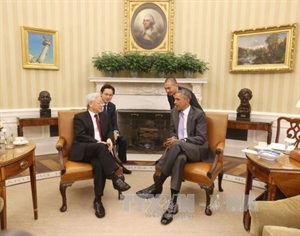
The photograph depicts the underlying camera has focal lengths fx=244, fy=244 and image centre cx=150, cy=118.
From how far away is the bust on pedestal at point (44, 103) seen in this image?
4.70 metres

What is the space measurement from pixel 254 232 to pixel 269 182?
59 centimetres

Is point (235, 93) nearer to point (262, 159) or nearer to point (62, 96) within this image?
point (262, 159)

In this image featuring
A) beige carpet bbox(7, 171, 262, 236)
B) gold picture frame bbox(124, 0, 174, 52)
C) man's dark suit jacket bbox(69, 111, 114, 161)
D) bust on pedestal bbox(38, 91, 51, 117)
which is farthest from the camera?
gold picture frame bbox(124, 0, 174, 52)

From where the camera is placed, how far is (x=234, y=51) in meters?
4.92

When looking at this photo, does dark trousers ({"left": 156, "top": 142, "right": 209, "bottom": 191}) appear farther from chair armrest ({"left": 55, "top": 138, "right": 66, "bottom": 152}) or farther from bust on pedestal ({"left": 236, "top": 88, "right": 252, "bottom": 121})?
bust on pedestal ({"left": 236, "top": 88, "right": 252, "bottom": 121})

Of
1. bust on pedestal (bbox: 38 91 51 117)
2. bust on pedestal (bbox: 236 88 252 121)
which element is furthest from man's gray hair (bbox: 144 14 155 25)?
bust on pedestal (bbox: 38 91 51 117)

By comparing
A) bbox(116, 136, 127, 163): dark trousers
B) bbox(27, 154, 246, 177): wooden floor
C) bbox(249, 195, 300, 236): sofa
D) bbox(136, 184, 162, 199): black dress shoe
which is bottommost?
bbox(27, 154, 246, 177): wooden floor

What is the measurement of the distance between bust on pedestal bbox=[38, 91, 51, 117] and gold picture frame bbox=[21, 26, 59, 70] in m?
0.62

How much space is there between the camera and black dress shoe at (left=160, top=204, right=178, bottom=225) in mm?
2596

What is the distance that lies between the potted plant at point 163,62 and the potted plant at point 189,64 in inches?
4.5

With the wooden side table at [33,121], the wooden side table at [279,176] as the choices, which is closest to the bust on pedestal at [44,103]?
the wooden side table at [33,121]

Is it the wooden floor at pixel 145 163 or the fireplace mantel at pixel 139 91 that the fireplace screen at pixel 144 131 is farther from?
the wooden floor at pixel 145 163

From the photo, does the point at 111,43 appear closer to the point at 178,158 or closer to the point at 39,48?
the point at 39,48

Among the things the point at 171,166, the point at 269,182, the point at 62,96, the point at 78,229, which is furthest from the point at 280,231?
the point at 62,96
